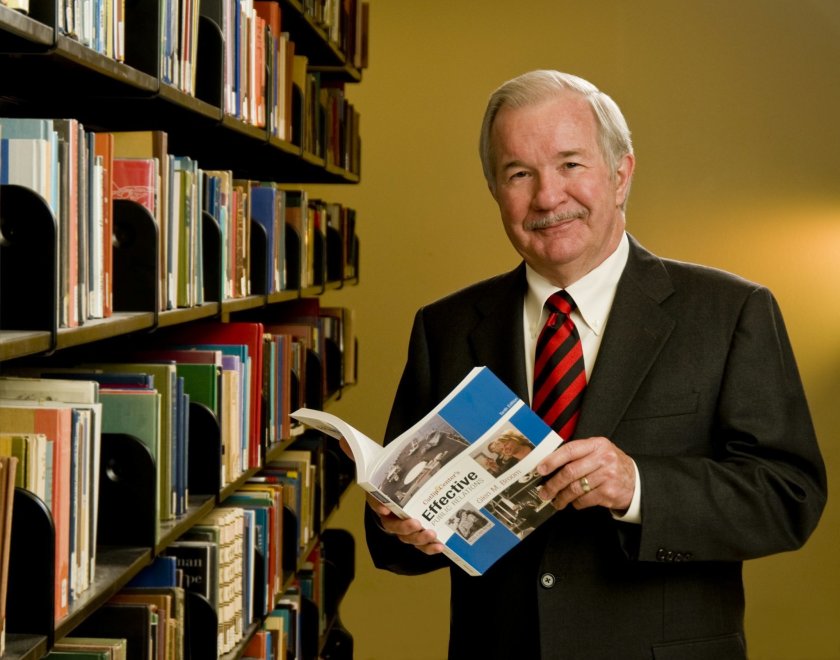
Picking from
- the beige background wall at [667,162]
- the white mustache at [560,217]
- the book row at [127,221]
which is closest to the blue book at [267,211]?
the book row at [127,221]

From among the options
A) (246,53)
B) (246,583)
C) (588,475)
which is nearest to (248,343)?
(246,583)

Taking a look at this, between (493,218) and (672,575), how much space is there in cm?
325

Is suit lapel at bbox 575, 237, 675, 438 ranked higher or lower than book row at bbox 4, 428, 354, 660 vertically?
higher

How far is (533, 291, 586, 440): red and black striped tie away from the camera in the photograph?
1978 millimetres

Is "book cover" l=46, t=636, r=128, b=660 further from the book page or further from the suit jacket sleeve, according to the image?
the suit jacket sleeve

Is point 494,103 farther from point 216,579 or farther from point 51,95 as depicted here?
point 216,579

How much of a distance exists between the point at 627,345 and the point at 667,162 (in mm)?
3186

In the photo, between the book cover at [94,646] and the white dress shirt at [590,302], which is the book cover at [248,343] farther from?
the book cover at [94,646]

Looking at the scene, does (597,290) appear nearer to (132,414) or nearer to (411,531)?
(411,531)

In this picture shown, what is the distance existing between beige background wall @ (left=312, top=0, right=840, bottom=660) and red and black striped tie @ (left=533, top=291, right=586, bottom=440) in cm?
298

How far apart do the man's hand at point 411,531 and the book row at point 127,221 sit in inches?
19.9

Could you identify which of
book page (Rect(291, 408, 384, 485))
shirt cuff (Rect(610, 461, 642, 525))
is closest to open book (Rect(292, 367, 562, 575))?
book page (Rect(291, 408, 384, 485))

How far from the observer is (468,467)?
175 centimetres

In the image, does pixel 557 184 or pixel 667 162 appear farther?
pixel 667 162
